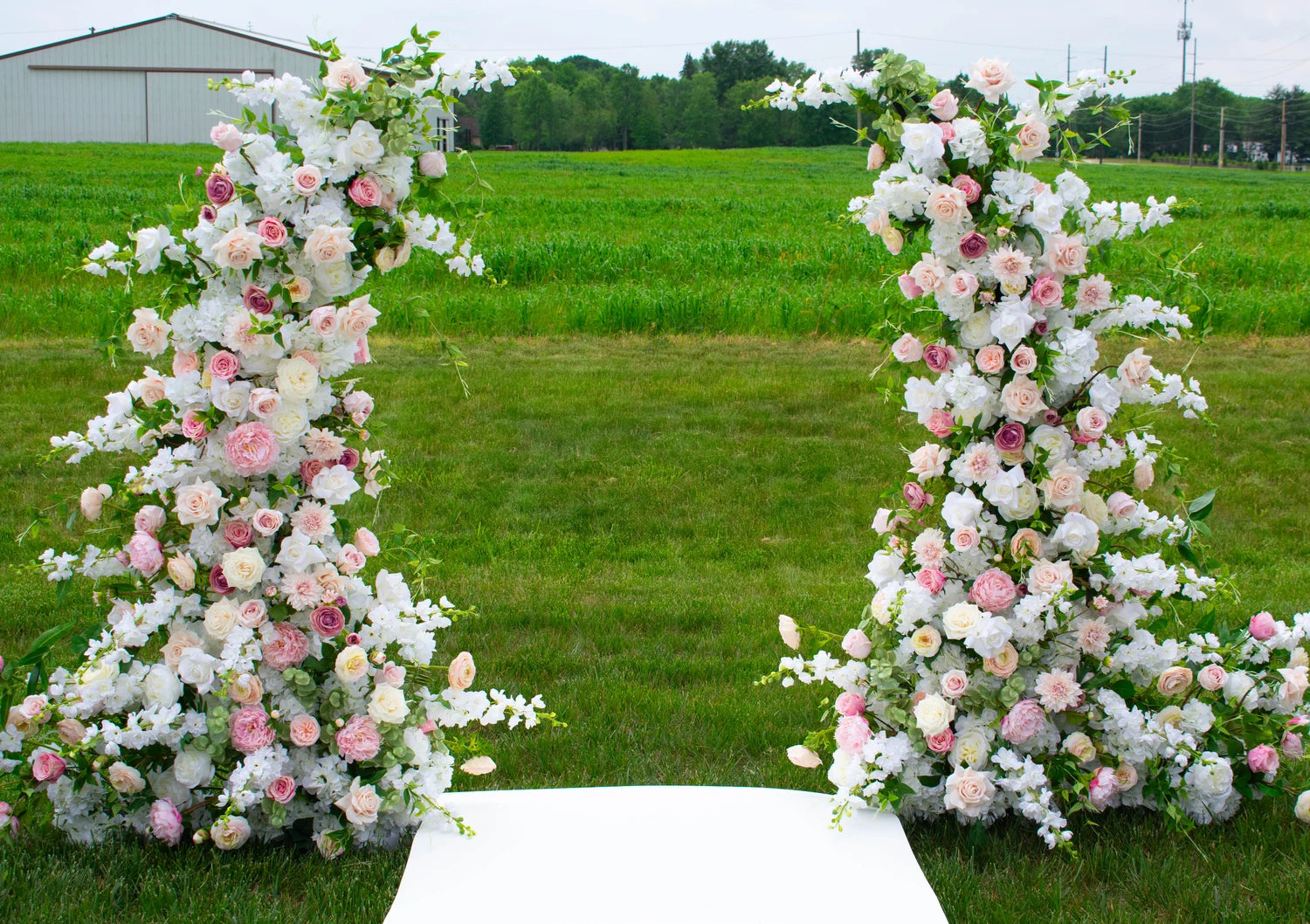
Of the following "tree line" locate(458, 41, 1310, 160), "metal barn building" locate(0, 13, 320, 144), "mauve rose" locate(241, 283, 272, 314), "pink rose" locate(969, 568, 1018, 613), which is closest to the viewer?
"mauve rose" locate(241, 283, 272, 314)

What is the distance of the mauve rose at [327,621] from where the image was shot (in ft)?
9.36

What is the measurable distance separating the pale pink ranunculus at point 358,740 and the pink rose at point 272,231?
50.0 inches

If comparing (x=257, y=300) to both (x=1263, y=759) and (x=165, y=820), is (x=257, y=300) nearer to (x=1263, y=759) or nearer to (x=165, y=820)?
(x=165, y=820)

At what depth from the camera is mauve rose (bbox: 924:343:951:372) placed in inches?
120

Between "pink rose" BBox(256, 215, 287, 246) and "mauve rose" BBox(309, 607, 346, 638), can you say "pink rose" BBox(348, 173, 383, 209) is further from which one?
"mauve rose" BBox(309, 607, 346, 638)

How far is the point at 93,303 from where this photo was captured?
35.6 ft

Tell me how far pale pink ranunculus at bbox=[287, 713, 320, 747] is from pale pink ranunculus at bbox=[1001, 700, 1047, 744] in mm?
1876

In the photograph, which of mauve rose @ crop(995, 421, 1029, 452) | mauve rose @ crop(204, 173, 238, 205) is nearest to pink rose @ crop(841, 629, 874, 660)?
mauve rose @ crop(995, 421, 1029, 452)

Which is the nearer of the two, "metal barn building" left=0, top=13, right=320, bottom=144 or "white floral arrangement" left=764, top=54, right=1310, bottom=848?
"white floral arrangement" left=764, top=54, right=1310, bottom=848

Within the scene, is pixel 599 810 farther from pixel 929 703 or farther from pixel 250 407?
pixel 250 407

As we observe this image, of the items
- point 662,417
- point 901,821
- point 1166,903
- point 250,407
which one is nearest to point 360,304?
point 250,407

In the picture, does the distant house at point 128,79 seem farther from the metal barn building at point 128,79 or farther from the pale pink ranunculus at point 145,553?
the pale pink ranunculus at point 145,553

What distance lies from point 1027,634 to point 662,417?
521 cm

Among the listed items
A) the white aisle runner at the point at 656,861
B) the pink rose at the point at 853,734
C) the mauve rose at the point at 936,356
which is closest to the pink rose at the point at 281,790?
the white aisle runner at the point at 656,861
